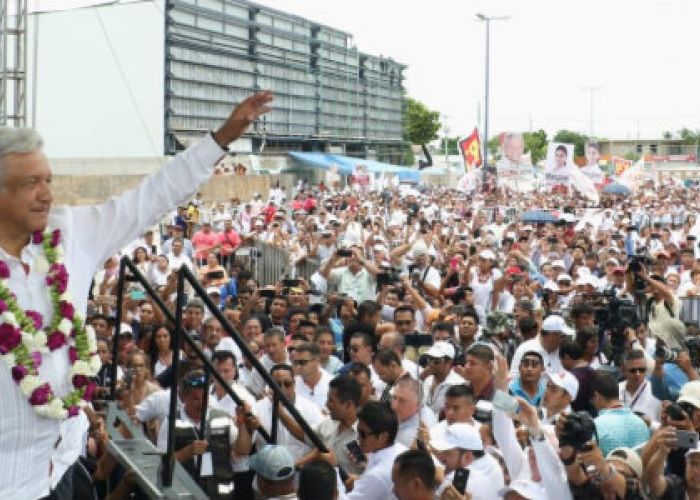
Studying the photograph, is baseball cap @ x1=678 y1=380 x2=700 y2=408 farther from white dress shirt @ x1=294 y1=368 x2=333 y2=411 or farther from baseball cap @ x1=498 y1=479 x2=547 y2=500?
white dress shirt @ x1=294 y1=368 x2=333 y2=411

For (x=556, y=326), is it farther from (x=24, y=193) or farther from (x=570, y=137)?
(x=570, y=137)

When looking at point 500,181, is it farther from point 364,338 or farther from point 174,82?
point 364,338

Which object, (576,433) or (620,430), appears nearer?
(576,433)

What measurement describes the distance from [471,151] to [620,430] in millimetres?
25326

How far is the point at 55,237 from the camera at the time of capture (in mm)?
2752

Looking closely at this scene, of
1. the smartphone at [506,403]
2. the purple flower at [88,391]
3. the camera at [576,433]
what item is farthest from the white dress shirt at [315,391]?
the purple flower at [88,391]

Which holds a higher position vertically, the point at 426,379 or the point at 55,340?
the point at 55,340

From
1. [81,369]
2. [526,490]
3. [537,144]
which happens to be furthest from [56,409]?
[537,144]

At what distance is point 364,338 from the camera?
7984 mm

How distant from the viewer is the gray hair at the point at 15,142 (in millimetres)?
2635

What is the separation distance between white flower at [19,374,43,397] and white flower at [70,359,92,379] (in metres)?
0.14

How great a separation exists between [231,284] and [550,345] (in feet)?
18.4

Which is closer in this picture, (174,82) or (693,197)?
(693,197)

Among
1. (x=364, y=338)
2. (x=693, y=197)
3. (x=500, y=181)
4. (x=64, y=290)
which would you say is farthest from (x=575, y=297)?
(x=693, y=197)
